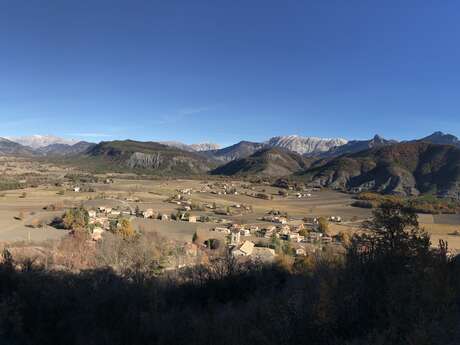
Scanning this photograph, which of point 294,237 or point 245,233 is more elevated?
point 294,237

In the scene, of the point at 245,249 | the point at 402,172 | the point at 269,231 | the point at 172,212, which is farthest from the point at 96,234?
the point at 402,172

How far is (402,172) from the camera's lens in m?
158

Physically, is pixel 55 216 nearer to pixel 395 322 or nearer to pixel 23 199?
pixel 23 199

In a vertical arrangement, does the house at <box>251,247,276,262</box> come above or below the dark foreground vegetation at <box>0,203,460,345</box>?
below

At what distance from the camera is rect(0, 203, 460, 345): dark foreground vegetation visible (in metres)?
8.71

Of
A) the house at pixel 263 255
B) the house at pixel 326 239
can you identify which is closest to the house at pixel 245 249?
the house at pixel 263 255

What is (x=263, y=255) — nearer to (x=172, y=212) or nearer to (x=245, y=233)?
(x=245, y=233)

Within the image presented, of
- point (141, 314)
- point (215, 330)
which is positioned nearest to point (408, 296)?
point (215, 330)

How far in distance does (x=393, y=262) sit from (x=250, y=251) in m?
25.6

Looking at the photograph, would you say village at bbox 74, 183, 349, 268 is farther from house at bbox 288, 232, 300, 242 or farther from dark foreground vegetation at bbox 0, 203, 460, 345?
dark foreground vegetation at bbox 0, 203, 460, 345

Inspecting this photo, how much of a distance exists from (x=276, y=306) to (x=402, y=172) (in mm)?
162554

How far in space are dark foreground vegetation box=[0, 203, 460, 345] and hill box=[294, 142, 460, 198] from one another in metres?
133

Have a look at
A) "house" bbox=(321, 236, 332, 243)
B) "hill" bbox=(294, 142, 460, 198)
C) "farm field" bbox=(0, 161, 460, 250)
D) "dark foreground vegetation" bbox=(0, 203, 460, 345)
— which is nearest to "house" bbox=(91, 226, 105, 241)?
"farm field" bbox=(0, 161, 460, 250)

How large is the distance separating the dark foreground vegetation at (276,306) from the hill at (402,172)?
437 ft
